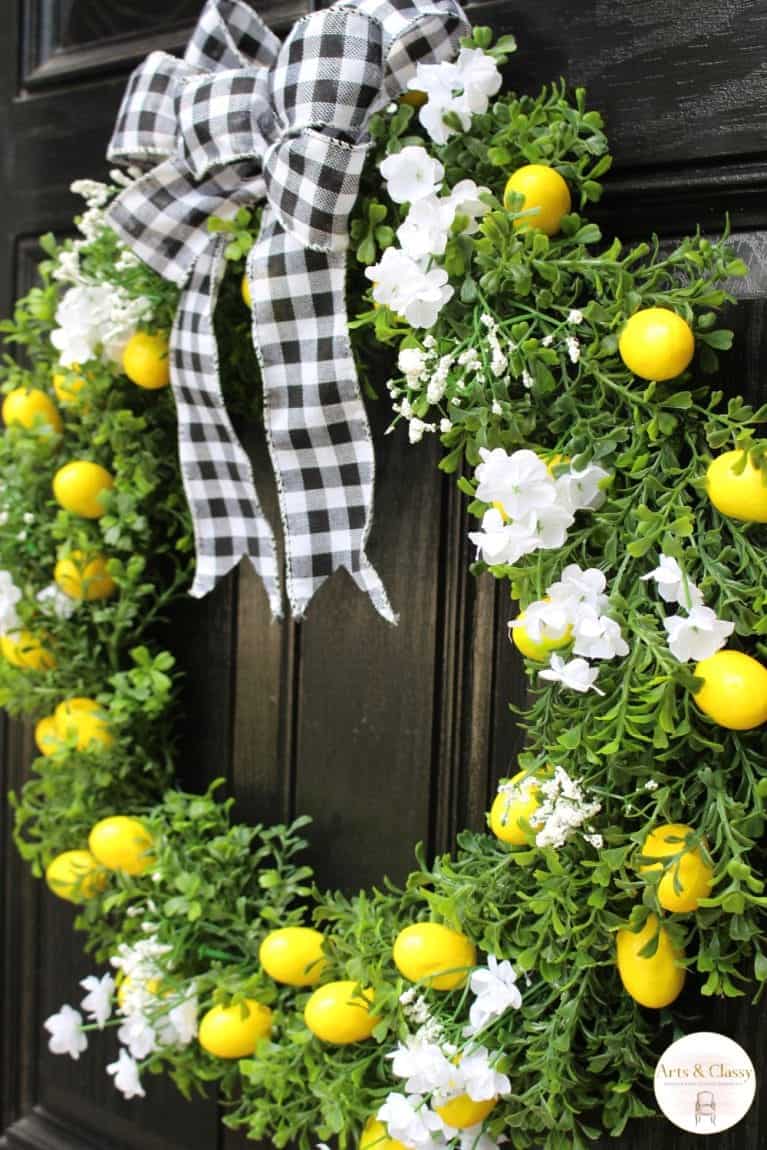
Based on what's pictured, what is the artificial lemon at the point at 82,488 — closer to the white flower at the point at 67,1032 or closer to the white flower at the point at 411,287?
the white flower at the point at 411,287

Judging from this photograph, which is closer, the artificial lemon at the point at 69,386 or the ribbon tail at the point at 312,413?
the ribbon tail at the point at 312,413

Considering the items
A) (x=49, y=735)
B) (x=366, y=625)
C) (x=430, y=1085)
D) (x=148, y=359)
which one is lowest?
(x=430, y=1085)

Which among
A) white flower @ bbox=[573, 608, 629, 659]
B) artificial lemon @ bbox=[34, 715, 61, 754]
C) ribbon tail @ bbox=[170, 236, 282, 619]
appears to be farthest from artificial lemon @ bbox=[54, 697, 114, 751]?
white flower @ bbox=[573, 608, 629, 659]

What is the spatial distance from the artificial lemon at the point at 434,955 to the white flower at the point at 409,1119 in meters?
0.08

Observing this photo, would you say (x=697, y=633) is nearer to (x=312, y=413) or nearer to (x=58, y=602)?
(x=312, y=413)

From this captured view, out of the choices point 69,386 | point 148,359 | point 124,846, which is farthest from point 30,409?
point 124,846

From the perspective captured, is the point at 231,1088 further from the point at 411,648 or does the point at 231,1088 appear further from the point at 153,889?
the point at 411,648

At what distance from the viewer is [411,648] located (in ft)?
3.11

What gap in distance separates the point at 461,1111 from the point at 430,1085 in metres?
0.05

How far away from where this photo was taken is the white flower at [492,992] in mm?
756

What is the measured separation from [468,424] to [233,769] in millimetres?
461

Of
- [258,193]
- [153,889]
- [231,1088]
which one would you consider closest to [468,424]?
[258,193]

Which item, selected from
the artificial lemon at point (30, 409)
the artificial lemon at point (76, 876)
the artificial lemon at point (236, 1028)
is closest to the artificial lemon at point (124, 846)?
the artificial lemon at point (76, 876)

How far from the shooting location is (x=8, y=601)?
3.42 ft
